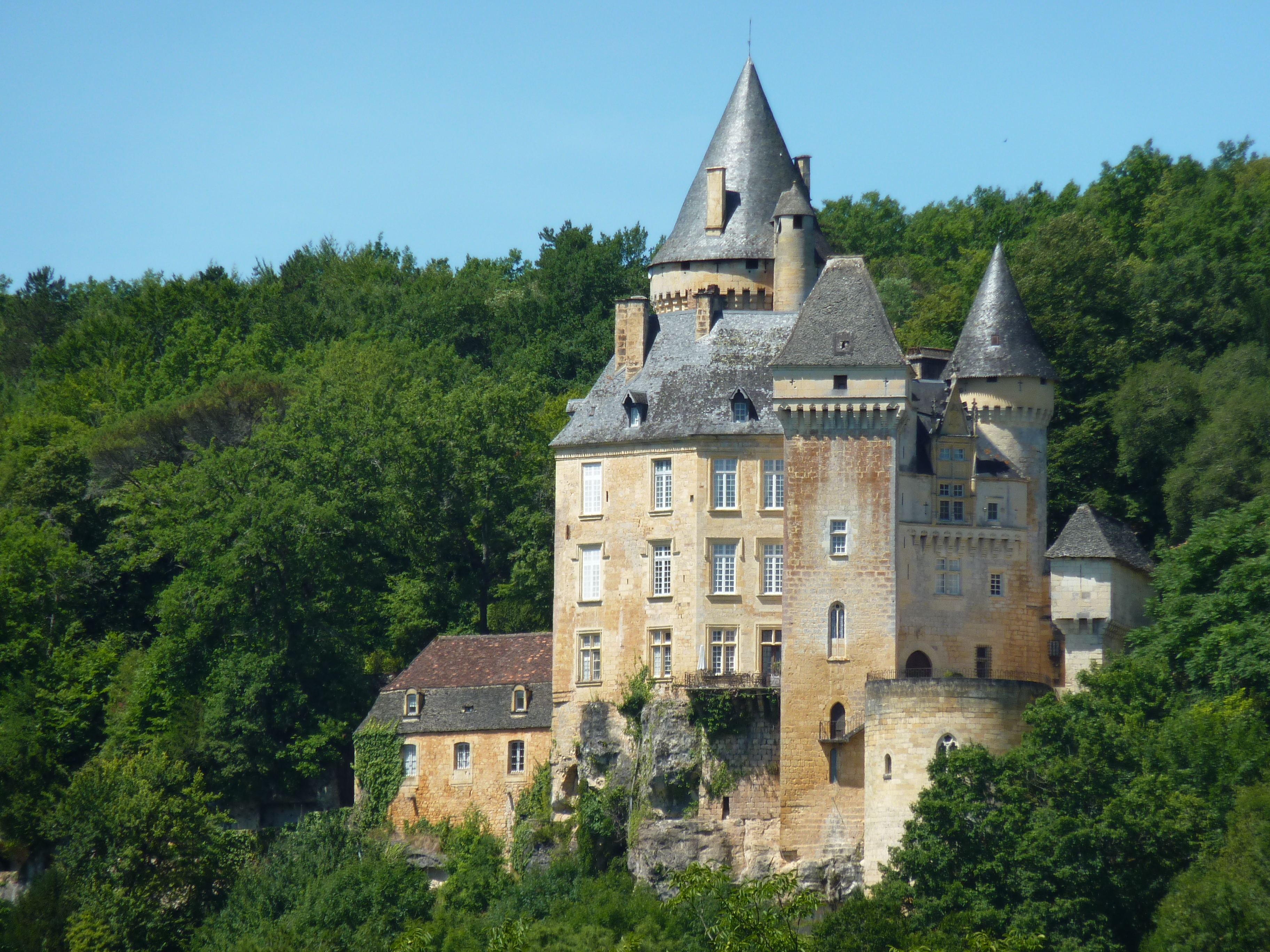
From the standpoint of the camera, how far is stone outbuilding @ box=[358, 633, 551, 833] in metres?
64.2

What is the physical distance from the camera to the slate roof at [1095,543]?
197ft

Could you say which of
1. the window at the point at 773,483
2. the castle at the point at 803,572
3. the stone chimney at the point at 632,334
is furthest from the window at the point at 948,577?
the stone chimney at the point at 632,334

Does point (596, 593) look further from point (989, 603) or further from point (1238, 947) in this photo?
point (1238, 947)

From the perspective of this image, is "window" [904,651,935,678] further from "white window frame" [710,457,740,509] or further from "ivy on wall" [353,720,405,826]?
"ivy on wall" [353,720,405,826]

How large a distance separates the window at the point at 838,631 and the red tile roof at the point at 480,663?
959 centimetres

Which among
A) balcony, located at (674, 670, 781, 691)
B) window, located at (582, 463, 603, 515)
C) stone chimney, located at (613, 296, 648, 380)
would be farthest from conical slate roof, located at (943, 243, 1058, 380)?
window, located at (582, 463, 603, 515)

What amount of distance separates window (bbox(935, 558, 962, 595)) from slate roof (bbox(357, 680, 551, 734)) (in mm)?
11319

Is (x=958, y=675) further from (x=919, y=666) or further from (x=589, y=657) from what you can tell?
(x=589, y=657)

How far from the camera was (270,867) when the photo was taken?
63.2m

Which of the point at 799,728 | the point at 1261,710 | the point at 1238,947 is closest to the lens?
the point at 1238,947

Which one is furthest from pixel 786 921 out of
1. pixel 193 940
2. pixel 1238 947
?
pixel 193 940

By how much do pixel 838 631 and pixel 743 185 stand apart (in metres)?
17.0

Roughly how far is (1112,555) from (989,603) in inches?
134

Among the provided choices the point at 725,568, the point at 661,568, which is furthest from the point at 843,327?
the point at 661,568
